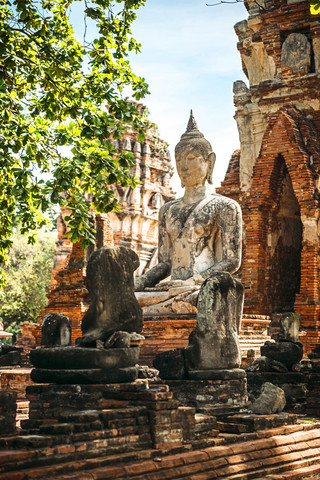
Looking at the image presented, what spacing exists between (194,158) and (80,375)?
201 inches

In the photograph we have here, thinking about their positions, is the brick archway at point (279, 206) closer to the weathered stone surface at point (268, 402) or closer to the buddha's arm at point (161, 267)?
the buddha's arm at point (161, 267)

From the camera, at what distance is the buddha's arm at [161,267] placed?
32.0 feet

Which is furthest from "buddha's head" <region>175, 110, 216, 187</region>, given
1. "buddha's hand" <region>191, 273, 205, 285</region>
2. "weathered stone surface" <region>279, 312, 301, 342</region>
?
"weathered stone surface" <region>279, 312, 301, 342</region>

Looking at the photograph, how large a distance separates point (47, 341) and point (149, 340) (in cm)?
178

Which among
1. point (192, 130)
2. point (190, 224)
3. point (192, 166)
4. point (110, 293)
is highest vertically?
point (192, 130)

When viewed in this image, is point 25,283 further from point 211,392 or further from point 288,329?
point 211,392

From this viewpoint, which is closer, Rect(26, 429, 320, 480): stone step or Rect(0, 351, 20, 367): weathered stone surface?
Rect(26, 429, 320, 480): stone step

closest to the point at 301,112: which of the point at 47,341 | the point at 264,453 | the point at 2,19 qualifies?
the point at 2,19

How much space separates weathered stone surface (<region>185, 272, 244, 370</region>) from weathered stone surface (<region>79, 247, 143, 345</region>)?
914 mm

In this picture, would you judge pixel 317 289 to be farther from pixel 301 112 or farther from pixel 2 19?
pixel 2 19

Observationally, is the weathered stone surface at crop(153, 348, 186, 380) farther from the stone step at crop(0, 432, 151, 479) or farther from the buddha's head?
the buddha's head

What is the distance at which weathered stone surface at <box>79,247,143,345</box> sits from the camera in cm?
564

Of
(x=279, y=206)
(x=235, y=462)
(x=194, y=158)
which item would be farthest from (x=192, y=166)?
(x=279, y=206)

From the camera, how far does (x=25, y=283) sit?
95.0 feet
